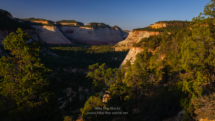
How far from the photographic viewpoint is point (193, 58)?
7.18 m

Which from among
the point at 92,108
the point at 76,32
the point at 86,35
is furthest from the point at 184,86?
the point at 76,32

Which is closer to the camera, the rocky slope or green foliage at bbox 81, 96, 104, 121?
green foliage at bbox 81, 96, 104, 121

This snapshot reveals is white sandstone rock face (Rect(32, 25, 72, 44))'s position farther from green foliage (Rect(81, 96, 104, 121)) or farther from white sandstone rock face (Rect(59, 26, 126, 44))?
green foliage (Rect(81, 96, 104, 121))

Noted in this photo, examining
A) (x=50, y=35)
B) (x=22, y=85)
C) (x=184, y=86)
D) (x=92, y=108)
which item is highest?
(x=50, y=35)

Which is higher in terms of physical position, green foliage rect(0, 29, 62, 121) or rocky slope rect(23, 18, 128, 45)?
rocky slope rect(23, 18, 128, 45)

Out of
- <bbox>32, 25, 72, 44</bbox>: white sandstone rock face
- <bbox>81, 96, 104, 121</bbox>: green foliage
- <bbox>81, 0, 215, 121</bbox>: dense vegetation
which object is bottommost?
<bbox>81, 96, 104, 121</bbox>: green foliage

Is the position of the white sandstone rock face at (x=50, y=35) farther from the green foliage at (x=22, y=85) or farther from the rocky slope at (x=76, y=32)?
the green foliage at (x=22, y=85)

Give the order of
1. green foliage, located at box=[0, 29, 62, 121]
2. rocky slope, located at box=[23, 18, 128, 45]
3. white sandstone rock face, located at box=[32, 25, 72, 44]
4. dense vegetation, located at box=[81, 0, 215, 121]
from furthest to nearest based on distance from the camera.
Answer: rocky slope, located at box=[23, 18, 128, 45] < white sandstone rock face, located at box=[32, 25, 72, 44] < green foliage, located at box=[0, 29, 62, 121] < dense vegetation, located at box=[81, 0, 215, 121]

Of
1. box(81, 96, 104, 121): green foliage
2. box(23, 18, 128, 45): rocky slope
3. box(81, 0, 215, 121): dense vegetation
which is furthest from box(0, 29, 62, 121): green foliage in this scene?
box(23, 18, 128, 45): rocky slope

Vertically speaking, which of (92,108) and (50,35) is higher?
(50,35)

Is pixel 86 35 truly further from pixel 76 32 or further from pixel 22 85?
pixel 22 85

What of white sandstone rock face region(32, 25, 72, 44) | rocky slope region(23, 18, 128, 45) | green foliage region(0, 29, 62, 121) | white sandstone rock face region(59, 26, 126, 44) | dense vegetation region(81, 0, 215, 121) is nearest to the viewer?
dense vegetation region(81, 0, 215, 121)

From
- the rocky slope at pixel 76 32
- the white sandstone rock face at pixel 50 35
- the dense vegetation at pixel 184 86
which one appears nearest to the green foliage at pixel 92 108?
the dense vegetation at pixel 184 86

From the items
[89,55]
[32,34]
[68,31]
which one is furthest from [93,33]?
[32,34]
